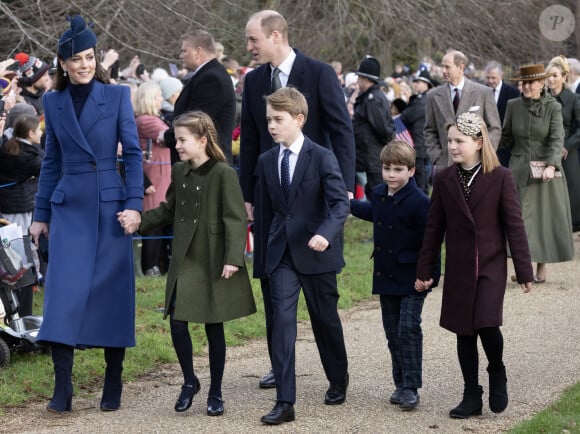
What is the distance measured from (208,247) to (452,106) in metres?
4.65

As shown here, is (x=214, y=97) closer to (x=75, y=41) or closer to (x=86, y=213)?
(x=75, y=41)

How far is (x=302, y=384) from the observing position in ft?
23.2

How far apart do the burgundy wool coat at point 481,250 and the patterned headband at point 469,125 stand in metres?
0.23

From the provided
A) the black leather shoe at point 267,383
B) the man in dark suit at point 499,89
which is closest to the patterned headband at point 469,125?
the black leather shoe at point 267,383

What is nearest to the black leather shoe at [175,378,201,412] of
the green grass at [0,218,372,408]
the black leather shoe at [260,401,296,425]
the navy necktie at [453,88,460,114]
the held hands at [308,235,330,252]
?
the black leather shoe at [260,401,296,425]

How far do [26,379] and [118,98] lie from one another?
189 centimetres

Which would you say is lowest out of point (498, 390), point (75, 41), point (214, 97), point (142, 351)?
point (142, 351)

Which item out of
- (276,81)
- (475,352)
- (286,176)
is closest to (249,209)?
(286,176)

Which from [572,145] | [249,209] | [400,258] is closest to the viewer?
[400,258]

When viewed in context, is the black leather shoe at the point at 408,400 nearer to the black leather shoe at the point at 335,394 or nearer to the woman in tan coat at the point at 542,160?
the black leather shoe at the point at 335,394

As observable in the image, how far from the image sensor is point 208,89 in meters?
7.66

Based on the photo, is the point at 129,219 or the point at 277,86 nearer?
the point at 129,219

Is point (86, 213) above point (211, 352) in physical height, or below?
above

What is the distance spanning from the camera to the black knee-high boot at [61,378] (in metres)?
6.42
